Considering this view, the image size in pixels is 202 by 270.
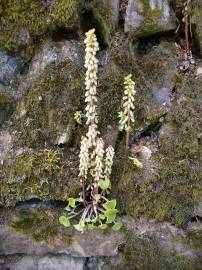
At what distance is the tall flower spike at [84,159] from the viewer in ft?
13.3

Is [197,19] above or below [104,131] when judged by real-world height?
above

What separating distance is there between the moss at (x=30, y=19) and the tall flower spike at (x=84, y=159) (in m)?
1.46

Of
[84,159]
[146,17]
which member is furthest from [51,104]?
[146,17]

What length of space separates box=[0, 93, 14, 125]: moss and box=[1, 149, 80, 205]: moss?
59 cm

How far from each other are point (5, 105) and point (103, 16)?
1.48 meters

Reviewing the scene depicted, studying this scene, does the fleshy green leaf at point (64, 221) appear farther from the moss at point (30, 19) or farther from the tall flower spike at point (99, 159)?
the moss at point (30, 19)

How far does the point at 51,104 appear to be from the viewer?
470cm

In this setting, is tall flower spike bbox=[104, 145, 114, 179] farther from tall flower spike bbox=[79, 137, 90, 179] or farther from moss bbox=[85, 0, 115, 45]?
moss bbox=[85, 0, 115, 45]

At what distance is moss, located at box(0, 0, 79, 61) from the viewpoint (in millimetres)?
4668

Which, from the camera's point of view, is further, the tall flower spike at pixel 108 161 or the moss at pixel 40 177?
the moss at pixel 40 177

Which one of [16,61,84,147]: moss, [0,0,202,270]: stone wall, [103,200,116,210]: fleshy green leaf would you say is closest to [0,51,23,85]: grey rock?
[0,0,202,270]: stone wall

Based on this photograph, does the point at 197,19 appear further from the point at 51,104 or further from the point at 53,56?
the point at 51,104

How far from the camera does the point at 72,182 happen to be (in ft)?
14.6

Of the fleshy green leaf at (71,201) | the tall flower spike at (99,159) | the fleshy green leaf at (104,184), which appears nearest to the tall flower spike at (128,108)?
the tall flower spike at (99,159)
